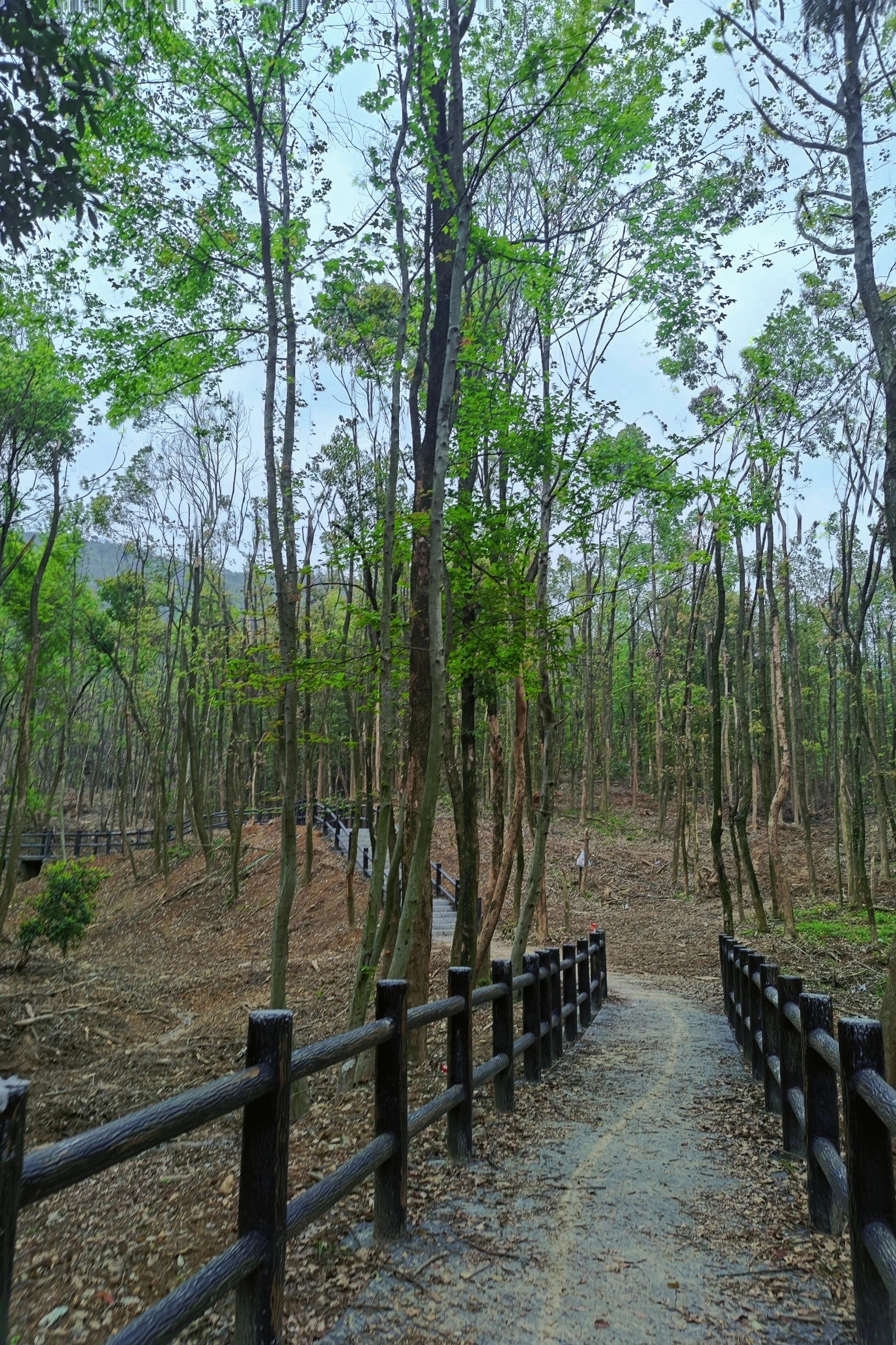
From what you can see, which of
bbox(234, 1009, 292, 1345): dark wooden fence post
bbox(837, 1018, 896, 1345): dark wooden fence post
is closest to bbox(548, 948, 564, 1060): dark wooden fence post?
bbox(837, 1018, 896, 1345): dark wooden fence post

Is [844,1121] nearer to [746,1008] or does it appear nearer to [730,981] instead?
[746,1008]

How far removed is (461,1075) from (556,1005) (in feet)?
10.3

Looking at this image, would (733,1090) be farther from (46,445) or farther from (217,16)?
(46,445)

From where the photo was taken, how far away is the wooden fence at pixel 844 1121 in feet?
8.82

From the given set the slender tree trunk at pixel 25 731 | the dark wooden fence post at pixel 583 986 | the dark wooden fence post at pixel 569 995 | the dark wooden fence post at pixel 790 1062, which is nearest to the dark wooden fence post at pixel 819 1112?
the dark wooden fence post at pixel 790 1062

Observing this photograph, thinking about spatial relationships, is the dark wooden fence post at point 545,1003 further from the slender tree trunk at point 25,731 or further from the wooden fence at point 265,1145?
the slender tree trunk at point 25,731

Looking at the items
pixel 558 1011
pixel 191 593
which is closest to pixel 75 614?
pixel 191 593

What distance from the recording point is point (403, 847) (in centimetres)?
795

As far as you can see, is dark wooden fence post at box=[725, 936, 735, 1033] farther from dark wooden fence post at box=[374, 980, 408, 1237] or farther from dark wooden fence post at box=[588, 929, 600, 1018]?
dark wooden fence post at box=[374, 980, 408, 1237]

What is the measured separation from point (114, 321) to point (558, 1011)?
7.44 m

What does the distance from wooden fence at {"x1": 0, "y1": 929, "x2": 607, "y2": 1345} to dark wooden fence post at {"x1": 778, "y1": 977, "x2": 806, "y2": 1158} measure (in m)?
1.70

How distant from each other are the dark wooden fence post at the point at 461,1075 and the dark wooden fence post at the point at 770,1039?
2.15 meters

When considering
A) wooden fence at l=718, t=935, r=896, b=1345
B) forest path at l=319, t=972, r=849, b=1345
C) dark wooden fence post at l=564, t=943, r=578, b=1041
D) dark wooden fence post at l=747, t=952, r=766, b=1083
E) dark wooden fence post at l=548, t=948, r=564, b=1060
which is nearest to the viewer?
wooden fence at l=718, t=935, r=896, b=1345

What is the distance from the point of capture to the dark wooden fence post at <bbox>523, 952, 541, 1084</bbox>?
6555 mm
